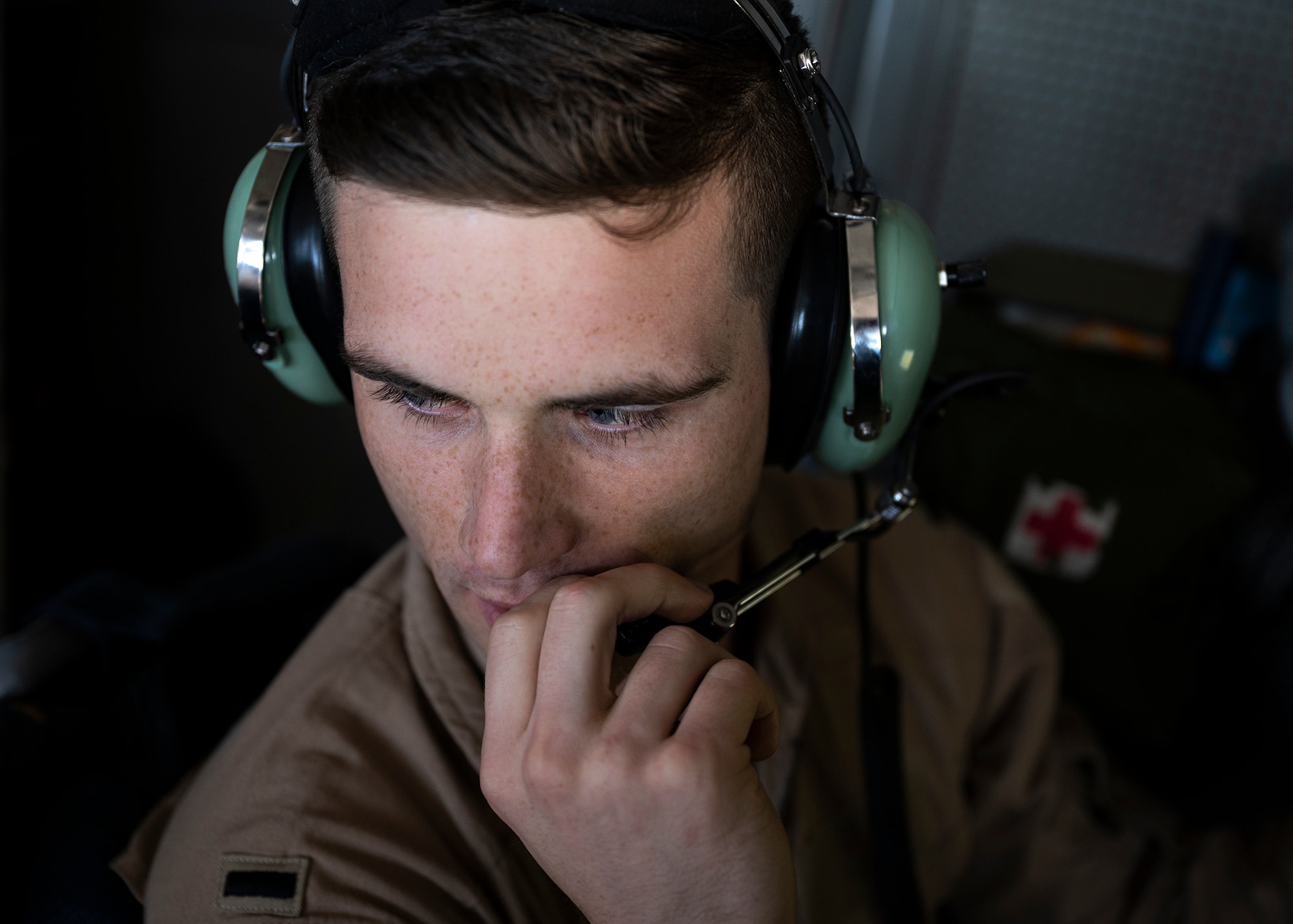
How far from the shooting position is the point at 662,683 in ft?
2.29

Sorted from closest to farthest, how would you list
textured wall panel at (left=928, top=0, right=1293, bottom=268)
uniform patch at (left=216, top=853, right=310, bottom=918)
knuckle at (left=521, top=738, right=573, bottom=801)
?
knuckle at (left=521, top=738, right=573, bottom=801) → uniform patch at (left=216, top=853, right=310, bottom=918) → textured wall panel at (left=928, top=0, right=1293, bottom=268)

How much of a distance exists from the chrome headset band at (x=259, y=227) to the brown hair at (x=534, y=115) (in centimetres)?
10

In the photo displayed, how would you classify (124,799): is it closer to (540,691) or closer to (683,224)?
(540,691)

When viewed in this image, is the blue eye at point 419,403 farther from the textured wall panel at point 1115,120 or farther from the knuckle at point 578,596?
the textured wall panel at point 1115,120

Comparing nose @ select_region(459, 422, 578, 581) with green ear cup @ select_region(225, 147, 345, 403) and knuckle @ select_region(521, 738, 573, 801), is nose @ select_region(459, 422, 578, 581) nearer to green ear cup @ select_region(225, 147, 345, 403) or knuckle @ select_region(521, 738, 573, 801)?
knuckle @ select_region(521, 738, 573, 801)

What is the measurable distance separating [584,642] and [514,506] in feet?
0.44

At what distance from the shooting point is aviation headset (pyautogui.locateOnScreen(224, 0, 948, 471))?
0.81 meters

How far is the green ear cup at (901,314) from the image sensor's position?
32.4 inches

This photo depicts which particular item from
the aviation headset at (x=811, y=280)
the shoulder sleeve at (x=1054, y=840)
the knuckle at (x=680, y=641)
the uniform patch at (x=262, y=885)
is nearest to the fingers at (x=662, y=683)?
the knuckle at (x=680, y=641)

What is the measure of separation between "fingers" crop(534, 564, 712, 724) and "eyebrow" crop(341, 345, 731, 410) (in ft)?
0.49

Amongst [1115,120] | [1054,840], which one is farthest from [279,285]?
[1115,120]

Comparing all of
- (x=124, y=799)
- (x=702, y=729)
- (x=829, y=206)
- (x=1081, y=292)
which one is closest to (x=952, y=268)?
(x=829, y=206)

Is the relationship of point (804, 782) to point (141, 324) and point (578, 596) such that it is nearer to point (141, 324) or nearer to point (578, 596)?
point (578, 596)

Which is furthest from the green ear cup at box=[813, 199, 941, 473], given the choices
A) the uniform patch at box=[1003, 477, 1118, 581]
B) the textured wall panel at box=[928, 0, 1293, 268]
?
the textured wall panel at box=[928, 0, 1293, 268]
